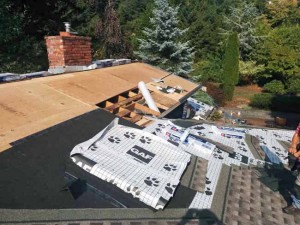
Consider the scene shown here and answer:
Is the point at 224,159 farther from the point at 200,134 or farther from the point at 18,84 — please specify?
the point at 18,84

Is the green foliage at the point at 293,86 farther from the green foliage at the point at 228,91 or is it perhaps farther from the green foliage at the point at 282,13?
the green foliage at the point at 282,13

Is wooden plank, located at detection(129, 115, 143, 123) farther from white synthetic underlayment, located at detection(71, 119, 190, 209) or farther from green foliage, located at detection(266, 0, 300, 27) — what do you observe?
green foliage, located at detection(266, 0, 300, 27)

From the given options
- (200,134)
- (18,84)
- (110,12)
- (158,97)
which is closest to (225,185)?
(200,134)

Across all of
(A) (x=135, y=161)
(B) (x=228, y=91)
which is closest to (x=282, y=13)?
(B) (x=228, y=91)

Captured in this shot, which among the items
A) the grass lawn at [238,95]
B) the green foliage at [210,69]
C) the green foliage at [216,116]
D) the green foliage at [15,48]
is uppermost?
the green foliage at [15,48]

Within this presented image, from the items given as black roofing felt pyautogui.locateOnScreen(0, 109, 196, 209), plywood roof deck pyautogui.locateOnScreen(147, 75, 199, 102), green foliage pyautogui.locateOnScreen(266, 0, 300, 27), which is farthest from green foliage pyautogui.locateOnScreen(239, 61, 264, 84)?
black roofing felt pyautogui.locateOnScreen(0, 109, 196, 209)

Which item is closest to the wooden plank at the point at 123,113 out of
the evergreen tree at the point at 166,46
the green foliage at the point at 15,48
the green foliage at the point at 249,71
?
the green foliage at the point at 15,48
